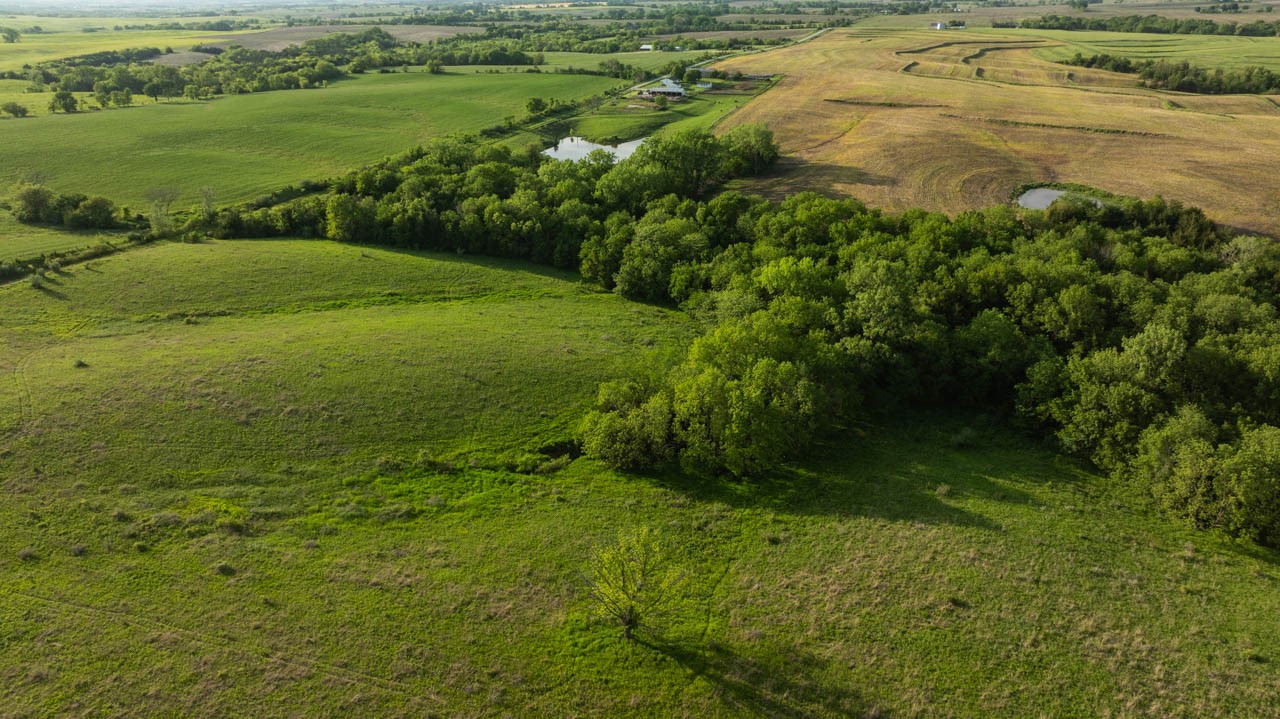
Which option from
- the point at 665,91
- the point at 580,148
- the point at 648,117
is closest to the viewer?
the point at 580,148

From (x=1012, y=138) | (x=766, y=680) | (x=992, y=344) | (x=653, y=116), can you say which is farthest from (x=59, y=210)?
(x=1012, y=138)

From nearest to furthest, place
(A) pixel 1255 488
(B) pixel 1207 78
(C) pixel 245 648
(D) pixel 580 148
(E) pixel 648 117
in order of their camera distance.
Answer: (C) pixel 245 648 → (A) pixel 1255 488 → (D) pixel 580 148 → (B) pixel 1207 78 → (E) pixel 648 117

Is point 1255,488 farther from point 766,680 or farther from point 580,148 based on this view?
point 580,148

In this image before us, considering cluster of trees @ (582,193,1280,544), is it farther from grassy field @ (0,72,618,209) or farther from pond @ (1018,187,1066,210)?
grassy field @ (0,72,618,209)

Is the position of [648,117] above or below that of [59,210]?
above

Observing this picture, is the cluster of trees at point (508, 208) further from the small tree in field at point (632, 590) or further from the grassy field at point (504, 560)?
the small tree in field at point (632, 590)

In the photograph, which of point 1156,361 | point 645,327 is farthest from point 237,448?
point 1156,361
